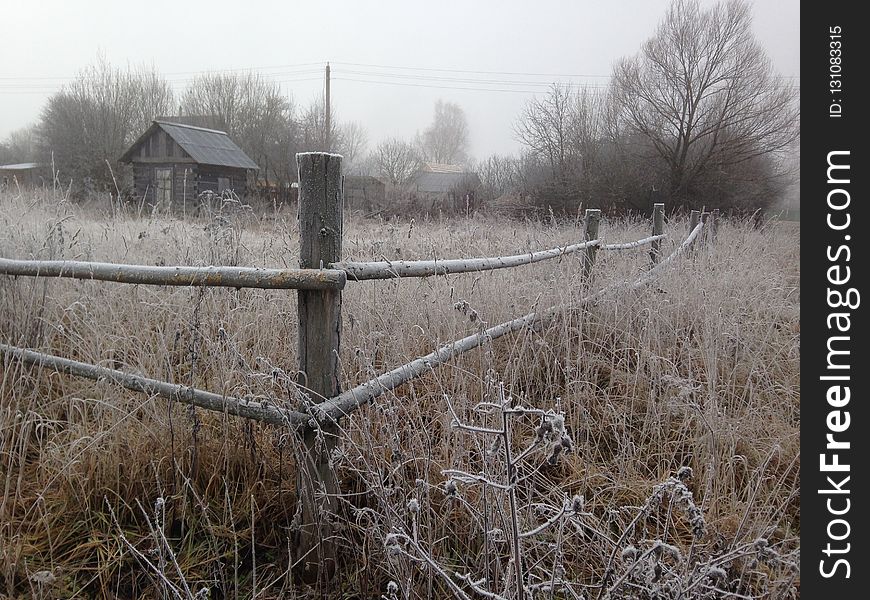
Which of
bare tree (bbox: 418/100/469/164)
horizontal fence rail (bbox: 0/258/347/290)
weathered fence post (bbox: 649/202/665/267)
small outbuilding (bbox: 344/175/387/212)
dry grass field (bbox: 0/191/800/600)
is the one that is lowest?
dry grass field (bbox: 0/191/800/600)

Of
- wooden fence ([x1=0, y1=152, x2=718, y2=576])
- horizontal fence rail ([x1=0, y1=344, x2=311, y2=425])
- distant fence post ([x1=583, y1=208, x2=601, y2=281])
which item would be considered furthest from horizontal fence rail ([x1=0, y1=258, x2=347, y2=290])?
distant fence post ([x1=583, y1=208, x2=601, y2=281])

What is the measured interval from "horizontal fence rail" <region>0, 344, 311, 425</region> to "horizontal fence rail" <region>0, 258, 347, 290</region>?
1.23 feet

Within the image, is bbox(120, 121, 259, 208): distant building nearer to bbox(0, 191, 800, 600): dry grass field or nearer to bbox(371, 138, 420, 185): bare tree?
bbox(371, 138, 420, 185): bare tree

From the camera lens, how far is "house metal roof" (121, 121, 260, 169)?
22.6 meters

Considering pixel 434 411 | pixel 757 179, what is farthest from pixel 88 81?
pixel 434 411

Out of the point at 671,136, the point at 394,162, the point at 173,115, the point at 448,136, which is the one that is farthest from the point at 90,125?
the point at 448,136

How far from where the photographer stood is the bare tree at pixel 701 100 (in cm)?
1808

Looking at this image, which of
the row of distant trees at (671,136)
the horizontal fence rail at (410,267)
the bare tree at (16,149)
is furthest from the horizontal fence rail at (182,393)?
the bare tree at (16,149)

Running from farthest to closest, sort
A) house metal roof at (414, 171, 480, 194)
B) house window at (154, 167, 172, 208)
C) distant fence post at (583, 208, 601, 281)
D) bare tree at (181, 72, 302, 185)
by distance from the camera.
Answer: bare tree at (181, 72, 302, 185) → house metal roof at (414, 171, 480, 194) → house window at (154, 167, 172, 208) → distant fence post at (583, 208, 601, 281)

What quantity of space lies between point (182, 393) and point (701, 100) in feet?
69.9

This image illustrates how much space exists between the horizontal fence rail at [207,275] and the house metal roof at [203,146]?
72.3ft

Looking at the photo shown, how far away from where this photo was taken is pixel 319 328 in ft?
6.32

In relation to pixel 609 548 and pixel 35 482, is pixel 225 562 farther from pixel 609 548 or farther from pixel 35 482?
pixel 609 548

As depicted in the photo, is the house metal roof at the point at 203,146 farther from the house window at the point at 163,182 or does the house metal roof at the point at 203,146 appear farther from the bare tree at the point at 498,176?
the bare tree at the point at 498,176
